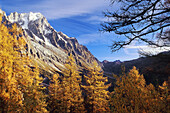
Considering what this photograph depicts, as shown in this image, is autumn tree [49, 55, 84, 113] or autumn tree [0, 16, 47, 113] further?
autumn tree [49, 55, 84, 113]

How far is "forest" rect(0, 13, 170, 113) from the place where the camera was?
16.2 feet

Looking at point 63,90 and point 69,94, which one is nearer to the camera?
point 69,94

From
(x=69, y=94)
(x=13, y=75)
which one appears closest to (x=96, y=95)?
(x=69, y=94)

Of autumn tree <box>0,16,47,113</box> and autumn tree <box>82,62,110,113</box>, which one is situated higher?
autumn tree <box>0,16,47,113</box>

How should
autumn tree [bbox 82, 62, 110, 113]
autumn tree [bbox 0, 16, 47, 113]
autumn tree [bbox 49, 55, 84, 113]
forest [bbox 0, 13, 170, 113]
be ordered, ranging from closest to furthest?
1. forest [bbox 0, 13, 170, 113]
2. autumn tree [bbox 0, 16, 47, 113]
3. autumn tree [bbox 82, 62, 110, 113]
4. autumn tree [bbox 49, 55, 84, 113]

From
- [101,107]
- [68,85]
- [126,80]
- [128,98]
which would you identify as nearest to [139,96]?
[128,98]

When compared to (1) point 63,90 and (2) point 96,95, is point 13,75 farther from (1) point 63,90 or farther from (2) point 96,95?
(2) point 96,95

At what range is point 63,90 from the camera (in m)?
14.6

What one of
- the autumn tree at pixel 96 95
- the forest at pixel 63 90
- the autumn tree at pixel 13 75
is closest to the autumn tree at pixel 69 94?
the forest at pixel 63 90

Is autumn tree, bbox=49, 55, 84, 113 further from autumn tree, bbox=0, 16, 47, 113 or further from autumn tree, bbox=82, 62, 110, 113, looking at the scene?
autumn tree, bbox=0, 16, 47, 113

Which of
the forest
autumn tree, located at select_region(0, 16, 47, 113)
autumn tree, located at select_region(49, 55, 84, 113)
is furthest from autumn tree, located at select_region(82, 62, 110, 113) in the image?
autumn tree, located at select_region(0, 16, 47, 113)

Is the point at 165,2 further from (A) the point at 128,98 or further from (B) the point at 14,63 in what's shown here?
(B) the point at 14,63

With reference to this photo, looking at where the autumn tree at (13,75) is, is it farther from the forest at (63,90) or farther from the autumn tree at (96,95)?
the autumn tree at (96,95)

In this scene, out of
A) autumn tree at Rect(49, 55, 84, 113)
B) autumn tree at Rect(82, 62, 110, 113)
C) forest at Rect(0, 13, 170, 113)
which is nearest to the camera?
forest at Rect(0, 13, 170, 113)
